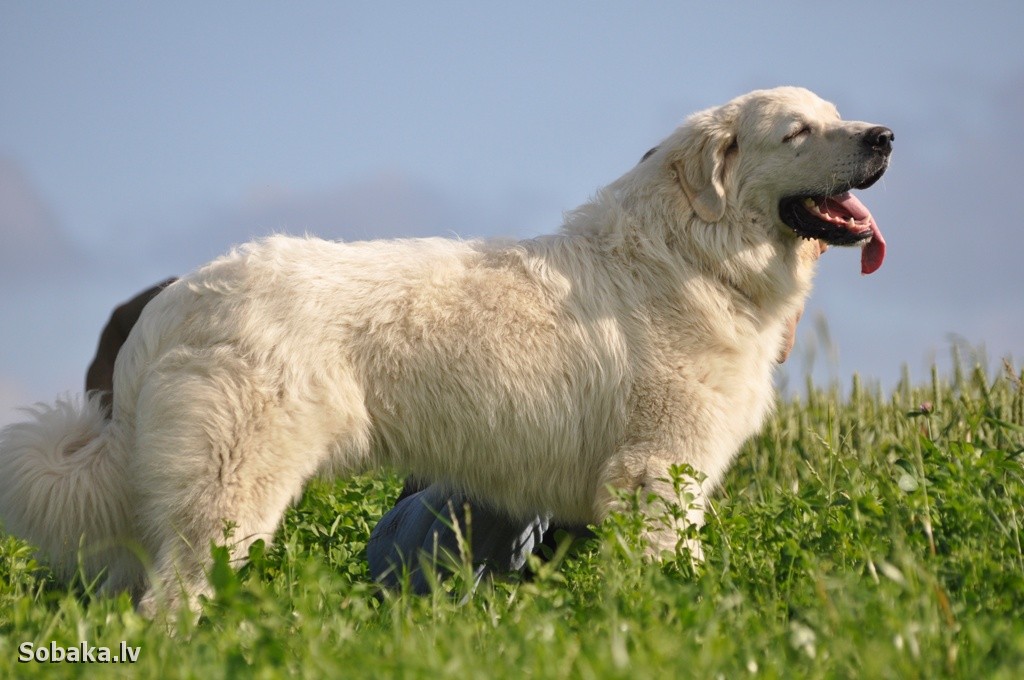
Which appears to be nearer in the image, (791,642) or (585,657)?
(585,657)

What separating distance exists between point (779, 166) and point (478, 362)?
5.07 ft

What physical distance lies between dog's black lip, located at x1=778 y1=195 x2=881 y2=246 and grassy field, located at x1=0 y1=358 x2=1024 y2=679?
1.03m

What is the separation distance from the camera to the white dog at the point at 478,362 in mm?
3713

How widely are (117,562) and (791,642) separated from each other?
281 centimetres

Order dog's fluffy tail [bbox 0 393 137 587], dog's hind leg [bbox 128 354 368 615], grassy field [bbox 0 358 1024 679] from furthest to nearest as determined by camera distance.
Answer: dog's fluffy tail [bbox 0 393 137 587] < dog's hind leg [bbox 128 354 368 615] < grassy field [bbox 0 358 1024 679]

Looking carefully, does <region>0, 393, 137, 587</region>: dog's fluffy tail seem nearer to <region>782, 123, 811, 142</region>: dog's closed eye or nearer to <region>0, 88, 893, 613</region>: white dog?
<region>0, 88, 893, 613</region>: white dog

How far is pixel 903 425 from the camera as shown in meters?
6.23

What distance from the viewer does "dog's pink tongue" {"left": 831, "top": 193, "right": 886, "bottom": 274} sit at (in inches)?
173

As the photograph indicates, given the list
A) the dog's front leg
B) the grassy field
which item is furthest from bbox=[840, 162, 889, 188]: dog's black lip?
the dog's front leg

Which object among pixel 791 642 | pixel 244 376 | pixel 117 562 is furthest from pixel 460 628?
pixel 117 562

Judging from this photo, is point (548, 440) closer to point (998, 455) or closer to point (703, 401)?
point (703, 401)

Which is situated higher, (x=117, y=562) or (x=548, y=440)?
(x=548, y=440)

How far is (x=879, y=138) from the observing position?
4230 mm

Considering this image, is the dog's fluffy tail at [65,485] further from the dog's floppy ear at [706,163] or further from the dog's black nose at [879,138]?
the dog's black nose at [879,138]
